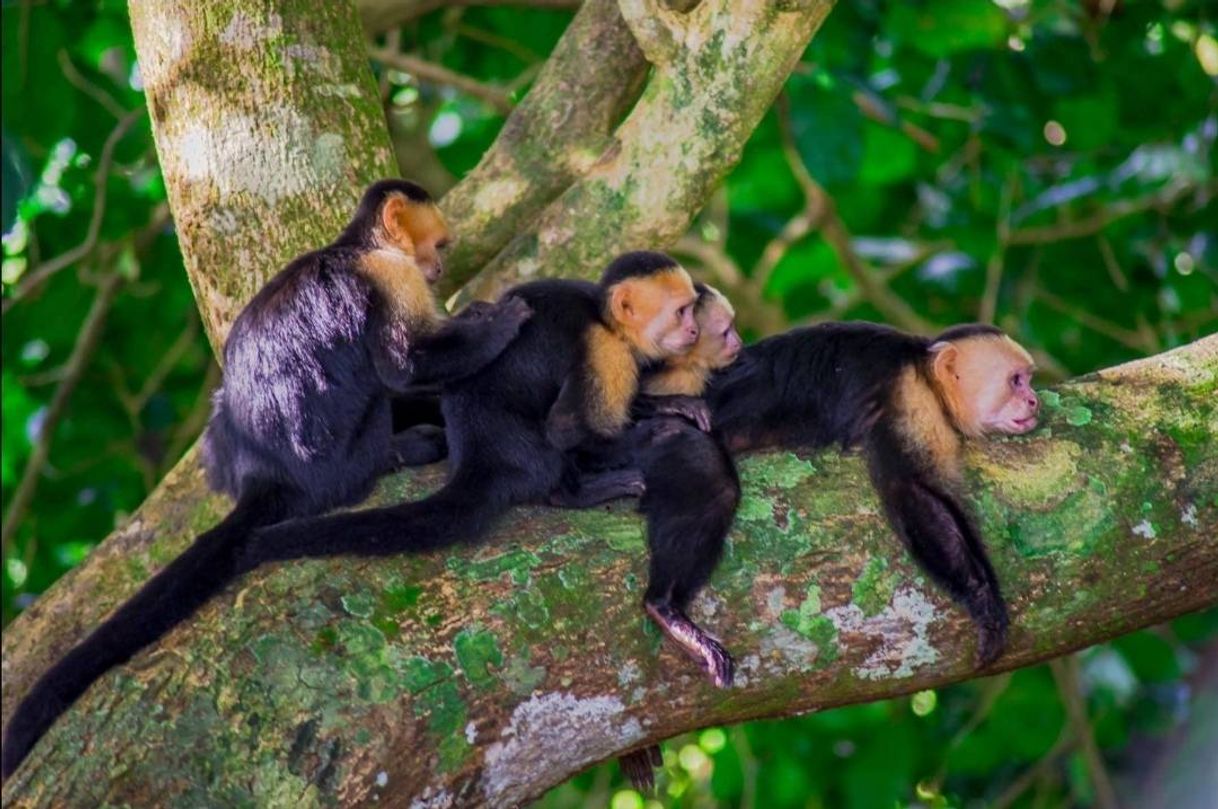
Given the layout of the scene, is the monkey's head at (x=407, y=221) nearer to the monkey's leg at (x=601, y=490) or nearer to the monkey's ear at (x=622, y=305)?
the monkey's ear at (x=622, y=305)

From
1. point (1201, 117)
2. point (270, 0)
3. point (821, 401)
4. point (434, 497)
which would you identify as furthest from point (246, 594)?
point (1201, 117)

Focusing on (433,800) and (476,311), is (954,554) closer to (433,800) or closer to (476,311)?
(433,800)

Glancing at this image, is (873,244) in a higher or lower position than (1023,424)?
lower

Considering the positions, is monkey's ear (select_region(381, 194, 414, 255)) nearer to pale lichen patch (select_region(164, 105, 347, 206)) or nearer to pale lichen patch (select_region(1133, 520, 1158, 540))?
pale lichen patch (select_region(164, 105, 347, 206))

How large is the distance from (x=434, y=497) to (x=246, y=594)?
338 millimetres

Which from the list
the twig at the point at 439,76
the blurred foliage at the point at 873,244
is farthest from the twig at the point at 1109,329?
the twig at the point at 439,76

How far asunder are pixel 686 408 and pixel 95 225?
1992 millimetres

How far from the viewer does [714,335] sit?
3.18 m

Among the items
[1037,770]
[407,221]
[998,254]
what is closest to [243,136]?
[407,221]

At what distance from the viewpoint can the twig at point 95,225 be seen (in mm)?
4285

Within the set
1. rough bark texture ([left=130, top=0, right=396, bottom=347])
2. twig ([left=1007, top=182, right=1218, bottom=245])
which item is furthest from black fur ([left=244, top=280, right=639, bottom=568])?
twig ([left=1007, top=182, right=1218, bottom=245])

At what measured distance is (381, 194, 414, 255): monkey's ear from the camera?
9.78 ft

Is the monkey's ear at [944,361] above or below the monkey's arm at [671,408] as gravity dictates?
below

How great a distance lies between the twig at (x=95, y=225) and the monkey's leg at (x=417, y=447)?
166 cm
